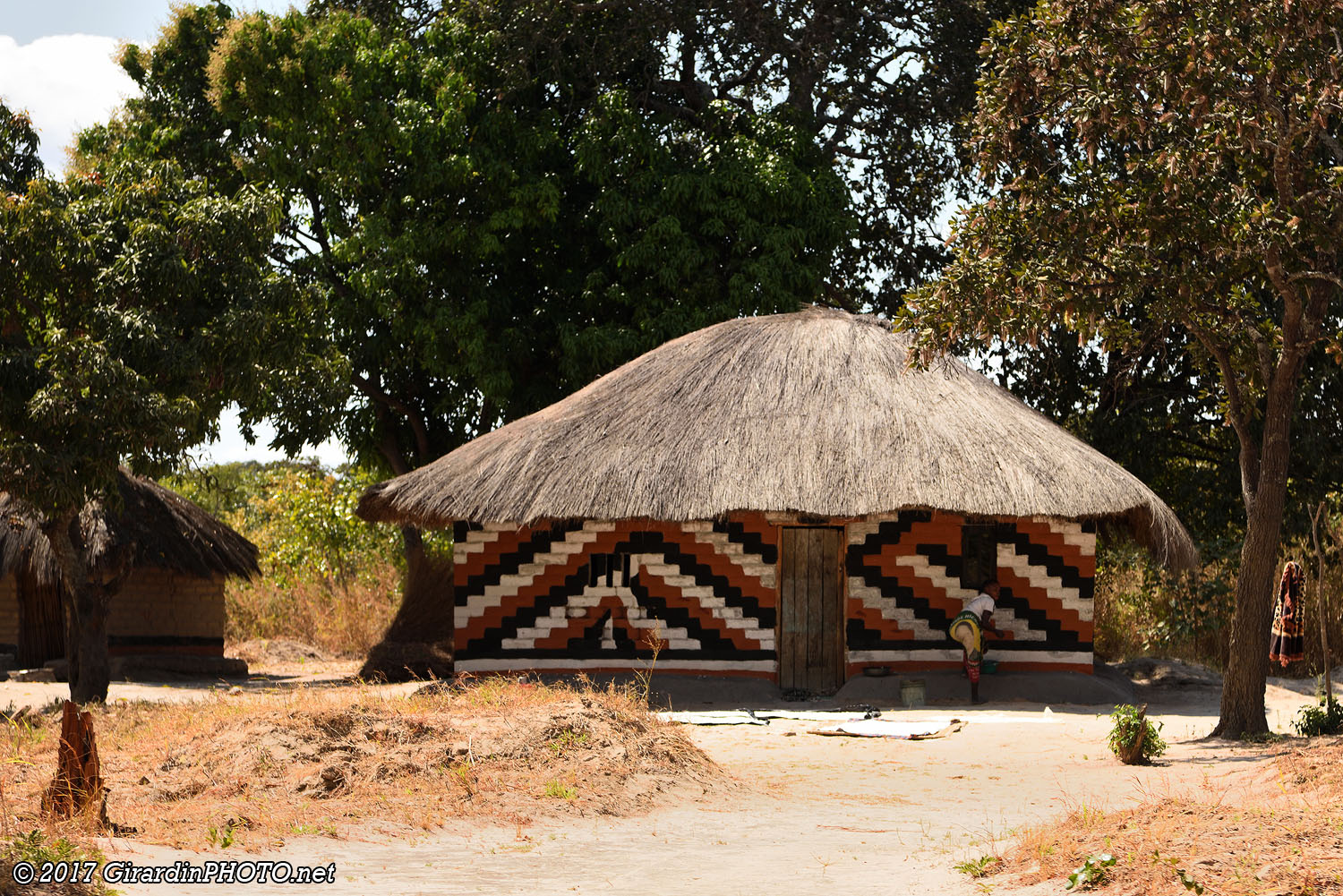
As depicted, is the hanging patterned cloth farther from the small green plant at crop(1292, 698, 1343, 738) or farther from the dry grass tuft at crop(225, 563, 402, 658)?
the dry grass tuft at crop(225, 563, 402, 658)

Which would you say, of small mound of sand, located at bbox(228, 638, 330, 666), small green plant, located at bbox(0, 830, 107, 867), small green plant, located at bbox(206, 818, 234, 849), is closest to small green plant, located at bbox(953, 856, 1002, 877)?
small green plant, located at bbox(206, 818, 234, 849)

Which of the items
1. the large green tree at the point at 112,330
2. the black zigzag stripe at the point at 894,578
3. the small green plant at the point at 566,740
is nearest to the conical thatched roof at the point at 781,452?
the black zigzag stripe at the point at 894,578

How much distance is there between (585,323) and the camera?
18.2 m

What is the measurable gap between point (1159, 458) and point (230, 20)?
509 inches

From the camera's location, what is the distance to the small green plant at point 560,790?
7.49m

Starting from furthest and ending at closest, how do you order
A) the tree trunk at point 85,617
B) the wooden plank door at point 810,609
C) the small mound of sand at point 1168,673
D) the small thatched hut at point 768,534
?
the small mound of sand at point 1168,673 → the wooden plank door at point 810,609 → the small thatched hut at point 768,534 → the tree trunk at point 85,617

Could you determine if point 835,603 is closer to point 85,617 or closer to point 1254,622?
point 1254,622

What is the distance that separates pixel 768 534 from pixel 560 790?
669 centimetres

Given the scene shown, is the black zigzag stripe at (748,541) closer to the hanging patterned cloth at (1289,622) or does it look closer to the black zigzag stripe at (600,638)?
the black zigzag stripe at (600,638)

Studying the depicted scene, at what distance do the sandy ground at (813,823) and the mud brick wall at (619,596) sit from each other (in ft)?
7.54

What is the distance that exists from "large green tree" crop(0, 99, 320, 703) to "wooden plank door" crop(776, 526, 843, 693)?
521 centimetres

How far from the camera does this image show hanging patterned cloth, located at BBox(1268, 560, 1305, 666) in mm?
11445

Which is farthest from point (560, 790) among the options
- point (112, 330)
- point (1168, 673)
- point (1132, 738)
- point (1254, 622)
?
point (1168, 673)

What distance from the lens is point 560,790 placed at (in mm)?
7543
